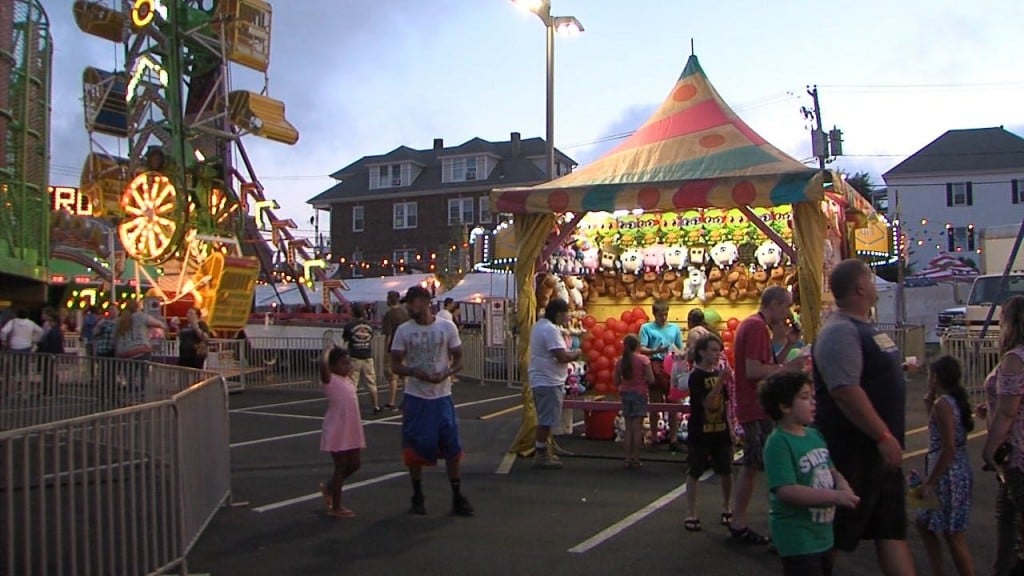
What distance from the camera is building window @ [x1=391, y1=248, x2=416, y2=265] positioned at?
52.8 metres

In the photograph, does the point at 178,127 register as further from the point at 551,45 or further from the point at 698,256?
the point at 698,256

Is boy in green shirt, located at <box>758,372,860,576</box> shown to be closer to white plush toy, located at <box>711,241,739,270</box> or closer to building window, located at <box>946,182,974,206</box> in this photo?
white plush toy, located at <box>711,241,739,270</box>

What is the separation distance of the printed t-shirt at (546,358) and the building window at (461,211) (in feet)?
138

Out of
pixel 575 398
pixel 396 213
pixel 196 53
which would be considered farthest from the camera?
pixel 396 213

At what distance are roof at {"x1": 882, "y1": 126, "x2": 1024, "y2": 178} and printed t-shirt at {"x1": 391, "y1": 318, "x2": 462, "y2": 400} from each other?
5532cm

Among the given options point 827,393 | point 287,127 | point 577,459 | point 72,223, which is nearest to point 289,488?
point 577,459

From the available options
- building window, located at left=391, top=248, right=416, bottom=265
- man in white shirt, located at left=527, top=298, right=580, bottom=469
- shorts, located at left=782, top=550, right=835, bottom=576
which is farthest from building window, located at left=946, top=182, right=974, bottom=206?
shorts, located at left=782, top=550, right=835, bottom=576

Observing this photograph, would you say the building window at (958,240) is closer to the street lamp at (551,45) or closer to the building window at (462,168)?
the building window at (462,168)

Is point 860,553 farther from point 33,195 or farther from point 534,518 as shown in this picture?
point 33,195

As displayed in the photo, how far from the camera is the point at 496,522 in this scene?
7324 mm

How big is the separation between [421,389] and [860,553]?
3.41 m

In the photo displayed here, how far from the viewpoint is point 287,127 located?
28.9 metres

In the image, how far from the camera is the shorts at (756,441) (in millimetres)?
6492

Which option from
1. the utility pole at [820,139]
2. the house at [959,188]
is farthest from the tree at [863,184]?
the utility pole at [820,139]
